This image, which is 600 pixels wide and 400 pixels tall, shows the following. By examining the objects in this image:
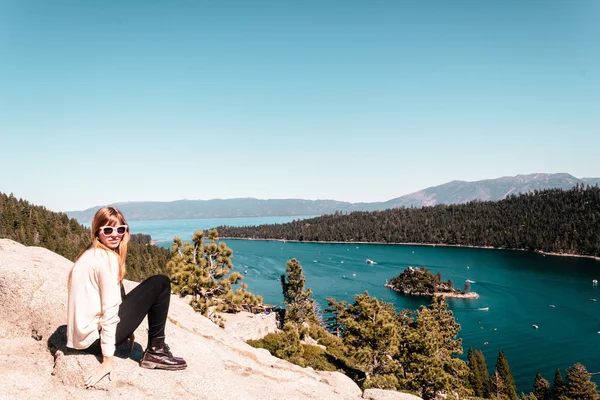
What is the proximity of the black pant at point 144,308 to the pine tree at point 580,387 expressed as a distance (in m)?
70.8

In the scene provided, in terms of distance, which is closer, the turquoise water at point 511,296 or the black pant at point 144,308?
the black pant at point 144,308

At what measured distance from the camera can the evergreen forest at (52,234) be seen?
4043 inches

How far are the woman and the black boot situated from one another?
81 centimetres

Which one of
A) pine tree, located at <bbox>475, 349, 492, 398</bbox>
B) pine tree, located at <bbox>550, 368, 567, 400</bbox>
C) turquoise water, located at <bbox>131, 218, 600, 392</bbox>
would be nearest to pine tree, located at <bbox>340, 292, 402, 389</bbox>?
pine tree, located at <bbox>475, 349, 492, 398</bbox>

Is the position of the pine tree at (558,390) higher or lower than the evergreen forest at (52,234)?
lower

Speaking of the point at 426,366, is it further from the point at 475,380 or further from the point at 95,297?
the point at 95,297

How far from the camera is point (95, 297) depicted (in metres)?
6.01

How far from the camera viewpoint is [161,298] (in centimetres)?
697

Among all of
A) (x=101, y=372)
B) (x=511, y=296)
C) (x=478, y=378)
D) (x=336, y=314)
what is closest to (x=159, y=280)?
(x=101, y=372)

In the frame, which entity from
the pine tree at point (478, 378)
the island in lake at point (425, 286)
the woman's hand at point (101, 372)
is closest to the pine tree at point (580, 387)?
the pine tree at point (478, 378)

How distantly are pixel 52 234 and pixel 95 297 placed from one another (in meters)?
136

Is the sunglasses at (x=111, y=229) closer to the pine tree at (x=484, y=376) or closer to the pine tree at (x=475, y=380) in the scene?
the pine tree at (x=475, y=380)

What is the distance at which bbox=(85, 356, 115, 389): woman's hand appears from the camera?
248 inches

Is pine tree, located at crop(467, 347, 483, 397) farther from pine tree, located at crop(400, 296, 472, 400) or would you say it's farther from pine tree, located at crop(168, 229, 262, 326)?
pine tree, located at crop(168, 229, 262, 326)
